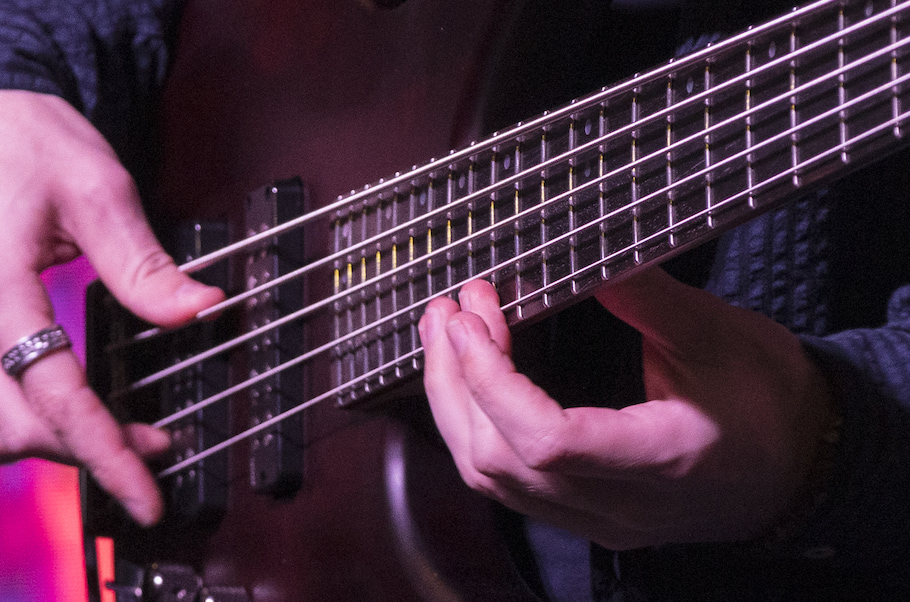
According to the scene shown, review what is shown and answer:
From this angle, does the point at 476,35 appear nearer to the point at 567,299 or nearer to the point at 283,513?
the point at 567,299

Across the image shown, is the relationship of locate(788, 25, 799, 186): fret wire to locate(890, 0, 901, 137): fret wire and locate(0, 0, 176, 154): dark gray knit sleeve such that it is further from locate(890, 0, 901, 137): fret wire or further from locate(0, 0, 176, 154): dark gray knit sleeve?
locate(0, 0, 176, 154): dark gray knit sleeve

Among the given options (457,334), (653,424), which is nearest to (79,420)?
(457,334)

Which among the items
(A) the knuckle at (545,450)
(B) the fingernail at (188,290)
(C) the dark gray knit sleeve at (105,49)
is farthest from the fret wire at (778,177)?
(C) the dark gray knit sleeve at (105,49)

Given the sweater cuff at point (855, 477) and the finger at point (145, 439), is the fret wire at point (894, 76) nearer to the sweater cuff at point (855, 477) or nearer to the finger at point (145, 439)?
the sweater cuff at point (855, 477)

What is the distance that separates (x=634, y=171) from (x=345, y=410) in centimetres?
29

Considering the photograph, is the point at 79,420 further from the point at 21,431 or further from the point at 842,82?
the point at 842,82

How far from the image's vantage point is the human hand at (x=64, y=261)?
1.59ft

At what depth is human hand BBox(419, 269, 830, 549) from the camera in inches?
15.8

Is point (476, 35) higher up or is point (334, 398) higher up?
point (476, 35)

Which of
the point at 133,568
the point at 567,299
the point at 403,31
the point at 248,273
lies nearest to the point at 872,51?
the point at 567,299

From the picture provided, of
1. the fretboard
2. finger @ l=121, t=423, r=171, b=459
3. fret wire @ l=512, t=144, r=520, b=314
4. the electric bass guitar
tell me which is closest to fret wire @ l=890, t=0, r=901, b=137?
the fretboard

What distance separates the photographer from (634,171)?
421 mm

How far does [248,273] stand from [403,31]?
0.80 ft

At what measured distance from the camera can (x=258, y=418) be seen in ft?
1.85
